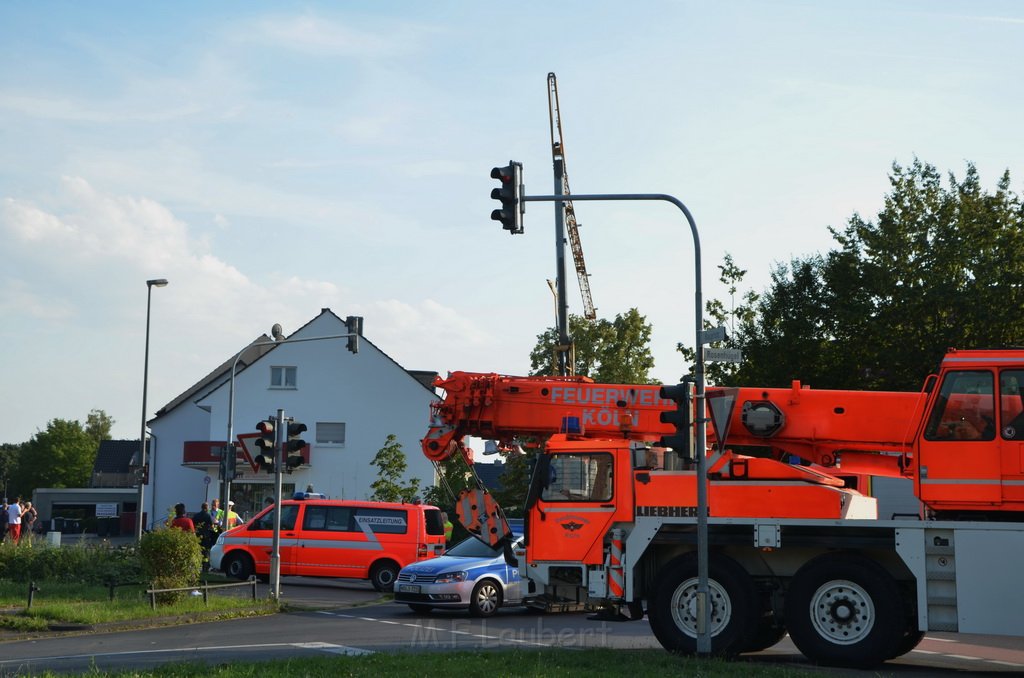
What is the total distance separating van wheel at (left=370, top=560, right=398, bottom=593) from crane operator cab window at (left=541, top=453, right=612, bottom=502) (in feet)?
38.2

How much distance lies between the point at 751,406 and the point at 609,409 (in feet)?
6.31

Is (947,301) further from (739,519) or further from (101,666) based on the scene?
(101,666)

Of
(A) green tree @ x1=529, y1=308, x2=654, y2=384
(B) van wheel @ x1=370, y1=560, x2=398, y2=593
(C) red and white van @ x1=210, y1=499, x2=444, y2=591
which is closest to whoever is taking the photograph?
(B) van wheel @ x1=370, y1=560, x2=398, y2=593

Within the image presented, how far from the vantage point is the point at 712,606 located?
1381cm

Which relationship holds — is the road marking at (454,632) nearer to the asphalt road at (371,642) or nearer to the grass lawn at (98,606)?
the asphalt road at (371,642)

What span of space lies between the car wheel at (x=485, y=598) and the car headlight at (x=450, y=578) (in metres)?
0.30

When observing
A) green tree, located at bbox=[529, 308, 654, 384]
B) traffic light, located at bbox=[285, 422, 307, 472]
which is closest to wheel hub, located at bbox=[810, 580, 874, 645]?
traffic light, located at bbox=[285, 422, 307, 472]

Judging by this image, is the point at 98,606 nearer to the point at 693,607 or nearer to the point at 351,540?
the point at 351,540

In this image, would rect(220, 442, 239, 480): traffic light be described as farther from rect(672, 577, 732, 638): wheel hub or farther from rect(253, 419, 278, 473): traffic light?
rect(672, 577, 732, 638): wheel hub

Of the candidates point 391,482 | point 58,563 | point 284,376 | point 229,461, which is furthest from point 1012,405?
point 284,376

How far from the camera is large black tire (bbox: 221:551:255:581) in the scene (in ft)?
88.4

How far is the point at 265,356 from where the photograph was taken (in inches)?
2140

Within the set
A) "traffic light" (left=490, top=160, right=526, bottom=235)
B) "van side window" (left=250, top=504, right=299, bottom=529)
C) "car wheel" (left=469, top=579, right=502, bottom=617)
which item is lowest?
"car wheel" (left=469, top=579, right=502, bottom=617)

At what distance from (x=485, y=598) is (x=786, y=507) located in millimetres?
8097
